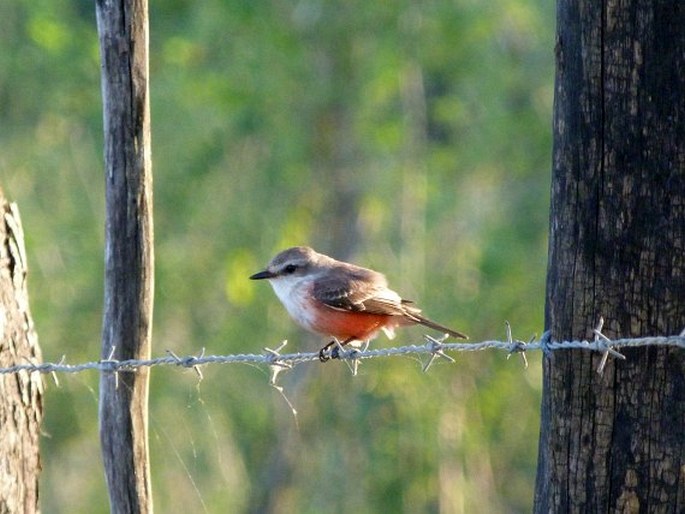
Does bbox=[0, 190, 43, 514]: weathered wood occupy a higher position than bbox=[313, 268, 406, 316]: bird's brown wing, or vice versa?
bbox=[313, 268, 406, 316]: bird's brown wing

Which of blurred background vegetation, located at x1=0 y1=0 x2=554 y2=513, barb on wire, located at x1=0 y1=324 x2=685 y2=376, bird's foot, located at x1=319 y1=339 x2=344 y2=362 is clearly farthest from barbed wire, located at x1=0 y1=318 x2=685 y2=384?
blurred background vegetation, located at x1=0 y1=0 x2=554 y2=513

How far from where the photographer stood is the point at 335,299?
21.5 feet

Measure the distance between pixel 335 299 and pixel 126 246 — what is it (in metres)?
2.43

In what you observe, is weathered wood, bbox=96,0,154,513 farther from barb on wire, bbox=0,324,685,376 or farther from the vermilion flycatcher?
the vermilion flycatcher

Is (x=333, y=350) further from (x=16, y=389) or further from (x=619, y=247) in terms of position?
(x=619, y=247)

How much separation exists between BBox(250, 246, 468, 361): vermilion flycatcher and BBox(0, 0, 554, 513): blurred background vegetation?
5.59 metres

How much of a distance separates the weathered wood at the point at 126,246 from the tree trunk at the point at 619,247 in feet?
4.59

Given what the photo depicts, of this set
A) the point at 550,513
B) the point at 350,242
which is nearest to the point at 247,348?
the point at 350,242

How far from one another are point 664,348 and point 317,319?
3.20 m

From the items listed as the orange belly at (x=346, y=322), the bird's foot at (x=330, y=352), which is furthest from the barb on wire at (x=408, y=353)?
the orange belly at (x=346, y=322)

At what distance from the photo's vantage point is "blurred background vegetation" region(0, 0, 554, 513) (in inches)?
492

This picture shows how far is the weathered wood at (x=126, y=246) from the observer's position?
415 cm

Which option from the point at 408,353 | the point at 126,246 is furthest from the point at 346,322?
the point at 126,246

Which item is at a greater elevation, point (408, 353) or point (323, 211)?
point (323, 211)
